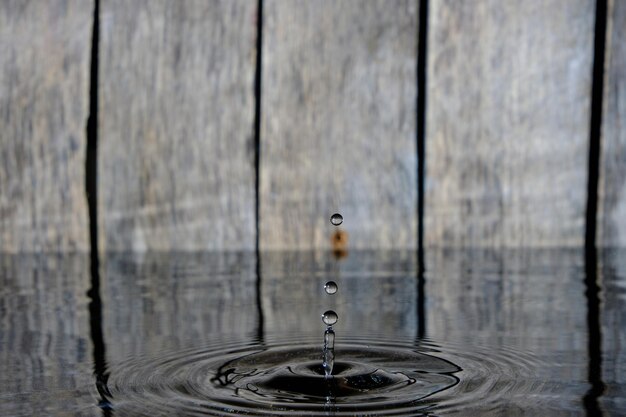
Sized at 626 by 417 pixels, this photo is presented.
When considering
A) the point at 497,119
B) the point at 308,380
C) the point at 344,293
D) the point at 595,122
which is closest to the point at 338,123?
the point at 497,119

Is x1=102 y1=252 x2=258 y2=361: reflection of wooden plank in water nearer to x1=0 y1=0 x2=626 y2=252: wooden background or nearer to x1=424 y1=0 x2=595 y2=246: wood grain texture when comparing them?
x1=0 y1=0 x2=626 y2=252: wooden background

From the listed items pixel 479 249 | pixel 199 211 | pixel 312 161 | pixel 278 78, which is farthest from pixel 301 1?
→ pixel 479 249

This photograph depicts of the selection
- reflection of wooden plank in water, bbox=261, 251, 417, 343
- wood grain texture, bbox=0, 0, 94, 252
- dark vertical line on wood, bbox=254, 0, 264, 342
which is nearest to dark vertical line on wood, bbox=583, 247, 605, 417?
reflection of wooden plank in water, bbox=261, 251, 417, 343

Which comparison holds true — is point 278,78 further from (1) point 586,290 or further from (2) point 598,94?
(1) point 586,290

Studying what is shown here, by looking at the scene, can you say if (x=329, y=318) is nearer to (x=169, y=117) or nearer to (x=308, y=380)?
(x=308, y=380)

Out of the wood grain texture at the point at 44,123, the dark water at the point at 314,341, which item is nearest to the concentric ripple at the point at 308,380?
the dark water at the point at 314,341

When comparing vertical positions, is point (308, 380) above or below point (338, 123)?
below
